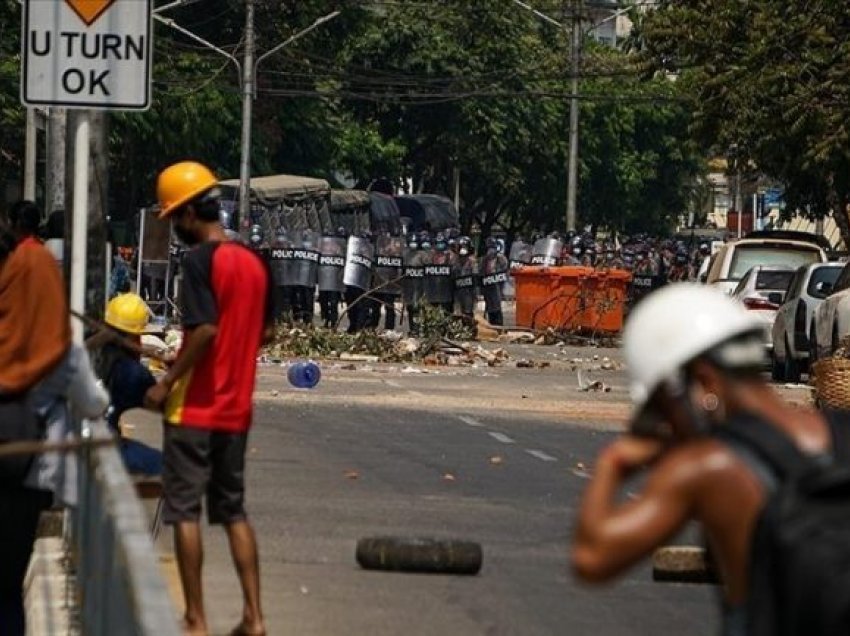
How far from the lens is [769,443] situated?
14.6ft

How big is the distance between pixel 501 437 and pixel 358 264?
2258 centimetres

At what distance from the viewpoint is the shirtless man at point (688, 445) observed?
174 inches

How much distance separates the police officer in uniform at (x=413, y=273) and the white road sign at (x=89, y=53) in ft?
110

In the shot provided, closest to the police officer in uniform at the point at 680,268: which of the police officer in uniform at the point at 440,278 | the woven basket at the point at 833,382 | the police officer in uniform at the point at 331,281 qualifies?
the police officer in uniform at the point at 440,278

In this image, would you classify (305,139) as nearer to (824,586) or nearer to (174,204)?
(174,204)

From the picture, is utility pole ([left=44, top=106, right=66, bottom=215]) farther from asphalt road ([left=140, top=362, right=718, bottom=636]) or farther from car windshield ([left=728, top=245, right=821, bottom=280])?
car windshield ([left=728, top=245, right=821, bottom=280])

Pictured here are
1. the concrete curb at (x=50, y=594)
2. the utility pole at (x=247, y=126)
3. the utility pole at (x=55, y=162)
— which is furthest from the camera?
the utility pole at (x=247, y=126)

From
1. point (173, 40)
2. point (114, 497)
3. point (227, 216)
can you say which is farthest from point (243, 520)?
point (173, 40)

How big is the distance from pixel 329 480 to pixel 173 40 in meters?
48.2

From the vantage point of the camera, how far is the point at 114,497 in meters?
7.05

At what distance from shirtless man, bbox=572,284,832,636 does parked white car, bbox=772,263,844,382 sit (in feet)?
88.0

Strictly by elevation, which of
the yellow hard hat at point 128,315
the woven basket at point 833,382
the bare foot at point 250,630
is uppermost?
the yellow hard hat at point 128,315

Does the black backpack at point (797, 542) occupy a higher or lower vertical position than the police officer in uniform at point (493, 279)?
higher

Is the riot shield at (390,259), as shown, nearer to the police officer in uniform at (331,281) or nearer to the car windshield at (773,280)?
the police officer in uniform at (331,281)
